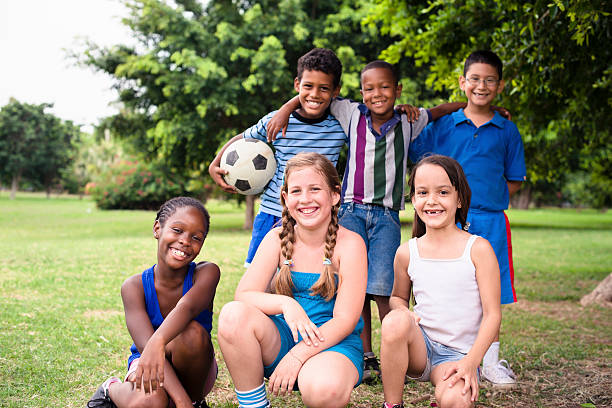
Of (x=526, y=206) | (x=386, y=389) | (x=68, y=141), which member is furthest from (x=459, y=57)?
(x=68, y=141)

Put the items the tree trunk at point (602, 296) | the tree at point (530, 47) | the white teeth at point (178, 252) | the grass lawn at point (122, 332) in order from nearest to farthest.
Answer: the white teeth at point (178, 252)
the grass lawn at point (122, 332)
the tree at point (530, 47)
the tree trunk at point (602, 296)

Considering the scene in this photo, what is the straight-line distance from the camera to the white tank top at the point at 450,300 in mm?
2553

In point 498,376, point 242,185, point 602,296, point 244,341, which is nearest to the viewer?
point 244,341

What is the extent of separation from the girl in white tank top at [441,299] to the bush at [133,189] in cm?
2697

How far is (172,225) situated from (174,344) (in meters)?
0.57

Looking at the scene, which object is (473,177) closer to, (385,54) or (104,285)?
(385,54)

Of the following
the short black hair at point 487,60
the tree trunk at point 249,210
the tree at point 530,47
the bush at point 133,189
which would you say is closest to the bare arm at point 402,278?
the short black hair at point 487,60

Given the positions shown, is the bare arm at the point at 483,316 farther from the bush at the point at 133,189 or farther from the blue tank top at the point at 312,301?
→ the bush at the point at 133,189

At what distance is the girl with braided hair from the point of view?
2.44 meters

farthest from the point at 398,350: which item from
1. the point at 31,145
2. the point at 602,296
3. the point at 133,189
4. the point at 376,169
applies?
the point at 31,145

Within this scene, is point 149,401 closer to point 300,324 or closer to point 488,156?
point 300,324

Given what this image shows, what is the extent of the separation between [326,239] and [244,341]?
0.63m

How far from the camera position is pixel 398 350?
2.34 m

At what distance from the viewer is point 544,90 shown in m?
5.67
